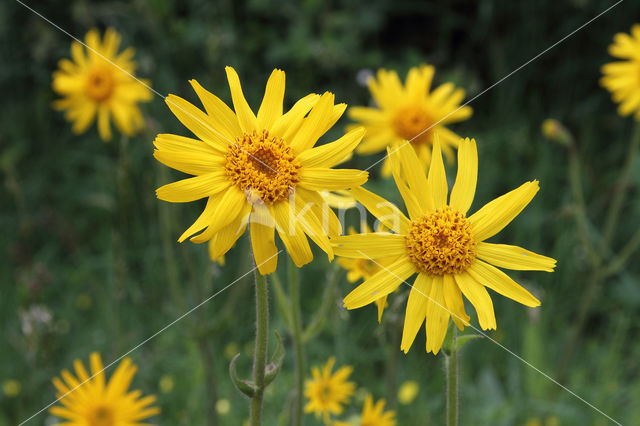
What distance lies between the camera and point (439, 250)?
153cm

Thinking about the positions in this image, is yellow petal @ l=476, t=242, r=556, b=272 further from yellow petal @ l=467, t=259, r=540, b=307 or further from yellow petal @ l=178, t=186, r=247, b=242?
yellow petal @ l=178, t=186, r=247, b=242

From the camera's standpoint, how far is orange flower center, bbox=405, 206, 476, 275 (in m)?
1.53

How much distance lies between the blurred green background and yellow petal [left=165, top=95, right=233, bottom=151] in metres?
1.13

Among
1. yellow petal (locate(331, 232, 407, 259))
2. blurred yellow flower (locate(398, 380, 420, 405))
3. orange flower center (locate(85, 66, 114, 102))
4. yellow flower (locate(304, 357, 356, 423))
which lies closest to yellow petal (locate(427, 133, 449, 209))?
yellow petal (locate(331, 232, 407, 259))

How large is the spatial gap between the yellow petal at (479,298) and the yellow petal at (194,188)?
61cm

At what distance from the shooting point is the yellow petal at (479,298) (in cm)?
145

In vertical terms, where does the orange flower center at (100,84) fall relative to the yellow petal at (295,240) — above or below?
above

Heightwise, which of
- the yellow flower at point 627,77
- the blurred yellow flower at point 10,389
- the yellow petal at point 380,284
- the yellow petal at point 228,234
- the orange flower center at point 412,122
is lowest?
the yellow petal at point 380,284

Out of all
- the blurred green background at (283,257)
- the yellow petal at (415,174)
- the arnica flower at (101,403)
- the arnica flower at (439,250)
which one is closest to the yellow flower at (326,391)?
the blurred green background at (283,257)

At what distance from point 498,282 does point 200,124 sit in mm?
813

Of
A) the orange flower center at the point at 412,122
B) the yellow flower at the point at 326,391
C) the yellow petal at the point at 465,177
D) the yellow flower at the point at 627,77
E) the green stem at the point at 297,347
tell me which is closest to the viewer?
the yellow petal at the point at 465,177

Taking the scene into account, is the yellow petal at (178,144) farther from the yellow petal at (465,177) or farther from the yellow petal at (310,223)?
the yellow petal at (465,177)

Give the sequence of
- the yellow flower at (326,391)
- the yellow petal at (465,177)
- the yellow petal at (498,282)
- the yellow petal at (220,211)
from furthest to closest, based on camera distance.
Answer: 1. the yellow flower at (326,391)
2. the yellow petal at (465,177)
3. the yellow petal at (498,282)
4. the yellow petal at (220,211)

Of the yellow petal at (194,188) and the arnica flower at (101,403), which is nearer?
the yellow petal at (194,188)
